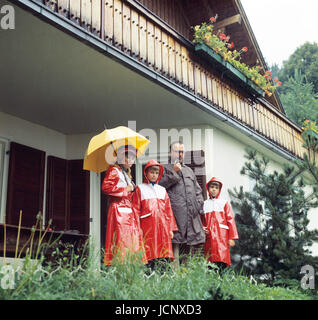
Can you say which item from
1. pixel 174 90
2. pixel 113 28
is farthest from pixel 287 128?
pixel 113 28

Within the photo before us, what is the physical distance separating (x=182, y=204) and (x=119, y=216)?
1.28m

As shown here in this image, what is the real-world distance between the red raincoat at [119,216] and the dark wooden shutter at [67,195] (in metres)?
3.43

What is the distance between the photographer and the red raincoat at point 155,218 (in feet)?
18.0

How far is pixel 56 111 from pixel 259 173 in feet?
12.0

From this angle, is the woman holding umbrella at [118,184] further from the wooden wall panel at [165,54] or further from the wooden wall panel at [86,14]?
the wooden wall panel at [165,54]

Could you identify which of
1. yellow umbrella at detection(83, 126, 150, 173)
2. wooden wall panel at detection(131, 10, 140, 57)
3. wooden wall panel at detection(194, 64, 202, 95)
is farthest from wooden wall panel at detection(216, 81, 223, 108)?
yellow umbrella at detection(83, 126, 150, 173)

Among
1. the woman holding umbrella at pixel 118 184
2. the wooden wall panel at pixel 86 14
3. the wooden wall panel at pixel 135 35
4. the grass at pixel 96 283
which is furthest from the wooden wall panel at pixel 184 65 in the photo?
the grass at pixel 96 283

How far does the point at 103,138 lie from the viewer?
5496 mm

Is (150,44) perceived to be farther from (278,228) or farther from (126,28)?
(278,228)

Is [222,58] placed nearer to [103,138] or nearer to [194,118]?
[194,118]

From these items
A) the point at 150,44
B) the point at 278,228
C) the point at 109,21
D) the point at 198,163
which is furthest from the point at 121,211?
the point at 198,163

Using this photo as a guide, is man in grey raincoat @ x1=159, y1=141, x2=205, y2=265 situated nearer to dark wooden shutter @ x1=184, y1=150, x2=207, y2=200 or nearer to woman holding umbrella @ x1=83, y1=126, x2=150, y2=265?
woman holding umbrella @ x1=83, y1=126, x2=150, y2=265

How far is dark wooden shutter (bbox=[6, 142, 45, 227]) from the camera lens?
7.55 m

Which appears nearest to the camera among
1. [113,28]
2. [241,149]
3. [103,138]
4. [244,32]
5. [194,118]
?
[103,138]
